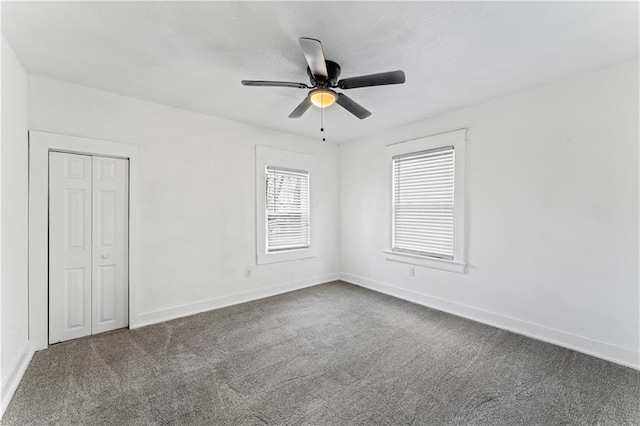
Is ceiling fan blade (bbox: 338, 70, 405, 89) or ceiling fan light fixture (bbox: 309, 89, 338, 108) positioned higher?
ceiling fan blade (bbox: 338, 70, 405, 89)

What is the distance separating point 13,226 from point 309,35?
113 inches

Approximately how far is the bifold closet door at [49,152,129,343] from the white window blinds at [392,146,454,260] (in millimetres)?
3629

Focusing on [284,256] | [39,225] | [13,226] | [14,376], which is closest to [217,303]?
[284,256]

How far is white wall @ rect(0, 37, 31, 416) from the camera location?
216 cm

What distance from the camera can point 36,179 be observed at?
108 inches

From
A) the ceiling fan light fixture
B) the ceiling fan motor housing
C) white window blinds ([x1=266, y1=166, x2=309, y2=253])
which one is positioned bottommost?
white window blinds ([x1=266, y1=166, x2=309, y2=253])

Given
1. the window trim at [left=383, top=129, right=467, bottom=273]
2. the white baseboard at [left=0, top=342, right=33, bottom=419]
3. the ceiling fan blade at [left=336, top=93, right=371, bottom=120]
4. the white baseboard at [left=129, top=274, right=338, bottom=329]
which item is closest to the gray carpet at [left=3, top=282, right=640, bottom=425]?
the white baseboard at [left=0, top=342, right=33, bottom=419]

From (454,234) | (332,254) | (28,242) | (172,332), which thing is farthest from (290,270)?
(28,242)

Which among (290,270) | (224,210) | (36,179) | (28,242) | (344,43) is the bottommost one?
(290,270)

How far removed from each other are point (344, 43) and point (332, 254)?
12.5 ft

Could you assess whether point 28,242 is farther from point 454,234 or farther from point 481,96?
point 481,96

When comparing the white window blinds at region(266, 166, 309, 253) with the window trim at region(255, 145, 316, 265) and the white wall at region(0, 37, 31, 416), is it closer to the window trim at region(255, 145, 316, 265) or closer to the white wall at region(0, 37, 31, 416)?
the window trim at region(255, 145, 316, 265)

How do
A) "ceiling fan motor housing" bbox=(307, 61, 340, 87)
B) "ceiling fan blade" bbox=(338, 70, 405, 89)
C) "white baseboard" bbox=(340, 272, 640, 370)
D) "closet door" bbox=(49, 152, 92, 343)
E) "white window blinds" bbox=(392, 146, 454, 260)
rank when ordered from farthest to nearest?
"white window blinds" bbox=(392, 146, 454, 260)
"closet door" bbox=(49, 152, 92, 343)
"white baseboard" bbox=(340, 272, 640, 370)
"ceiling fan motor housing" bbox=(307, 61, 340, 87)
"ceiling fan blade" bbox=(338, 70, 405, 89)

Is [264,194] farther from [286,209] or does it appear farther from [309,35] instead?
[309,35]
